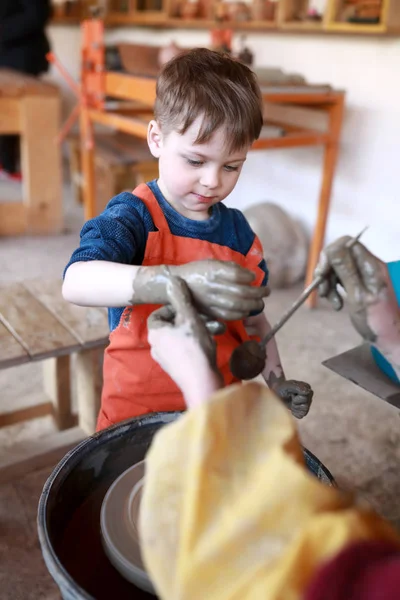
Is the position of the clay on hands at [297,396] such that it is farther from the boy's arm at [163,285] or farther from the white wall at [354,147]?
the white wall at [354,147]

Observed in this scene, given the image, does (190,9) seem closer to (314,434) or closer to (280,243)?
(280,243)

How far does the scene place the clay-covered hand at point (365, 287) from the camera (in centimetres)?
71

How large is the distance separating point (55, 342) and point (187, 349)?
2.54 feet

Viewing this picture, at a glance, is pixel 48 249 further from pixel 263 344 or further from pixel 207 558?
pixel 207 558

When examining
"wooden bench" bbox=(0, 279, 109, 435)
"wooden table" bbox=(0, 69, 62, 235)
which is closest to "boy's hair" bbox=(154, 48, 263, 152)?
"wooden bench" bbox=(0, 279, 109, 435)

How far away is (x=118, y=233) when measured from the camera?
35.1 inches

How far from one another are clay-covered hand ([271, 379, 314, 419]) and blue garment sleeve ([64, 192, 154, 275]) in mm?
335

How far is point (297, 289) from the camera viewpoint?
9.29ft

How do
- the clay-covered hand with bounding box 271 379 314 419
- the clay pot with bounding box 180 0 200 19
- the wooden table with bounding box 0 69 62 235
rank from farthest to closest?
1. the clay pot with bounding box 180 0 200 19
2. the wooden table with bounding box 0 69 62 235
3. the clay-covered hand with bounding box 271 379 314 419

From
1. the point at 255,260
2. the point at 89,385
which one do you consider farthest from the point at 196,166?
the point at 89,385

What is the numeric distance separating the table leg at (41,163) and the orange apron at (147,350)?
2380 millimetres

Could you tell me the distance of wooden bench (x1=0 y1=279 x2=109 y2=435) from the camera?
135cm

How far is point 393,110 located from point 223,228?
5.67 ft

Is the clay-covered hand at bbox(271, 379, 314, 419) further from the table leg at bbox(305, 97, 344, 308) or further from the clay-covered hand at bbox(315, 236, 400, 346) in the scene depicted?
the table leg at bbox(305, 97, 344, 308)
